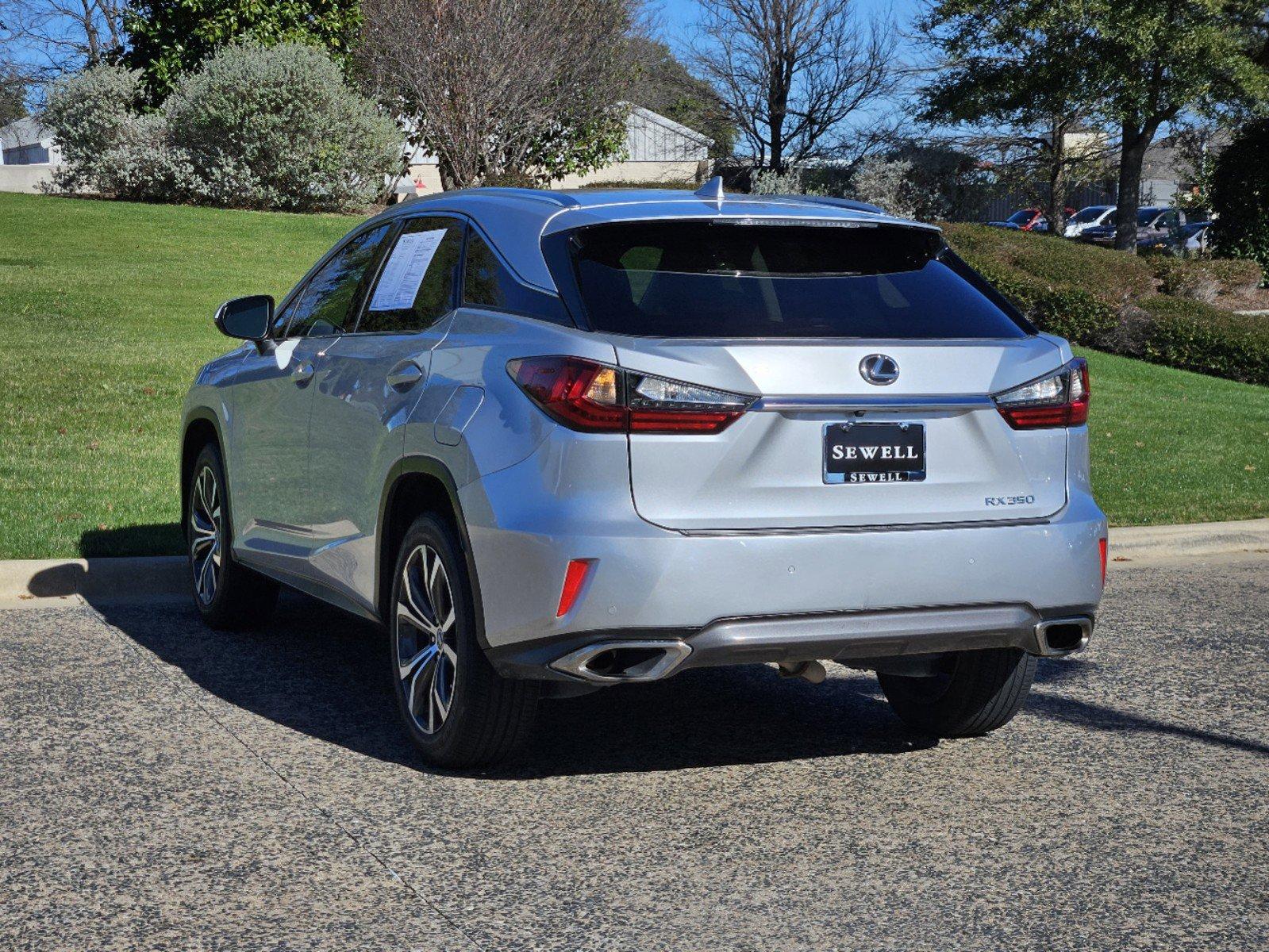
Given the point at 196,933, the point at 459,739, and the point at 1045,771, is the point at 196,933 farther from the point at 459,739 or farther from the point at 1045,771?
the point at 1045,771

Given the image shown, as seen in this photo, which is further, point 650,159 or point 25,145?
point 25,145

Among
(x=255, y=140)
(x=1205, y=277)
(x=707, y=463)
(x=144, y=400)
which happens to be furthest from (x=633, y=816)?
(x=255, y=140)

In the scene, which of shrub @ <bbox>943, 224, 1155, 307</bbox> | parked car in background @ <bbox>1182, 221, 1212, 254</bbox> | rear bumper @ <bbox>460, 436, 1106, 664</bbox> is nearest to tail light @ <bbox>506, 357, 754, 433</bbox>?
rear bumper @ <bbox>460, 436, 1106, 664</bbox>

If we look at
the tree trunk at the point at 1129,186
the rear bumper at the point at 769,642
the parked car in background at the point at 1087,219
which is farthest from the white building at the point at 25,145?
the rear bumper at the point at 769,642

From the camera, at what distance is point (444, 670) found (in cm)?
504

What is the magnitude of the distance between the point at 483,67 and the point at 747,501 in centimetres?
2924

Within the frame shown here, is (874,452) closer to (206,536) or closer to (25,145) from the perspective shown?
(206,536)

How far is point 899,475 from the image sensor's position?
4.54 m

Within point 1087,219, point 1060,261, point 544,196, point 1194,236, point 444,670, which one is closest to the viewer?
point 444,670

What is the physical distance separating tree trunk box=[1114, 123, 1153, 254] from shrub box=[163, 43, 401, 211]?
17.0 meters

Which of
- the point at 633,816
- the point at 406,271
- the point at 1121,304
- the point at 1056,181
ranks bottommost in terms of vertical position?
the point at 633,816

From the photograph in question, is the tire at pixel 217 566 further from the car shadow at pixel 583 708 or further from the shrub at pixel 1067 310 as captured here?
the shrub at pixel 1067 310

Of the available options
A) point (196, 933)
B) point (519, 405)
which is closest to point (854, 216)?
point (519, 405)

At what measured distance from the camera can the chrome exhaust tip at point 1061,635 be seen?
4.73 metres
